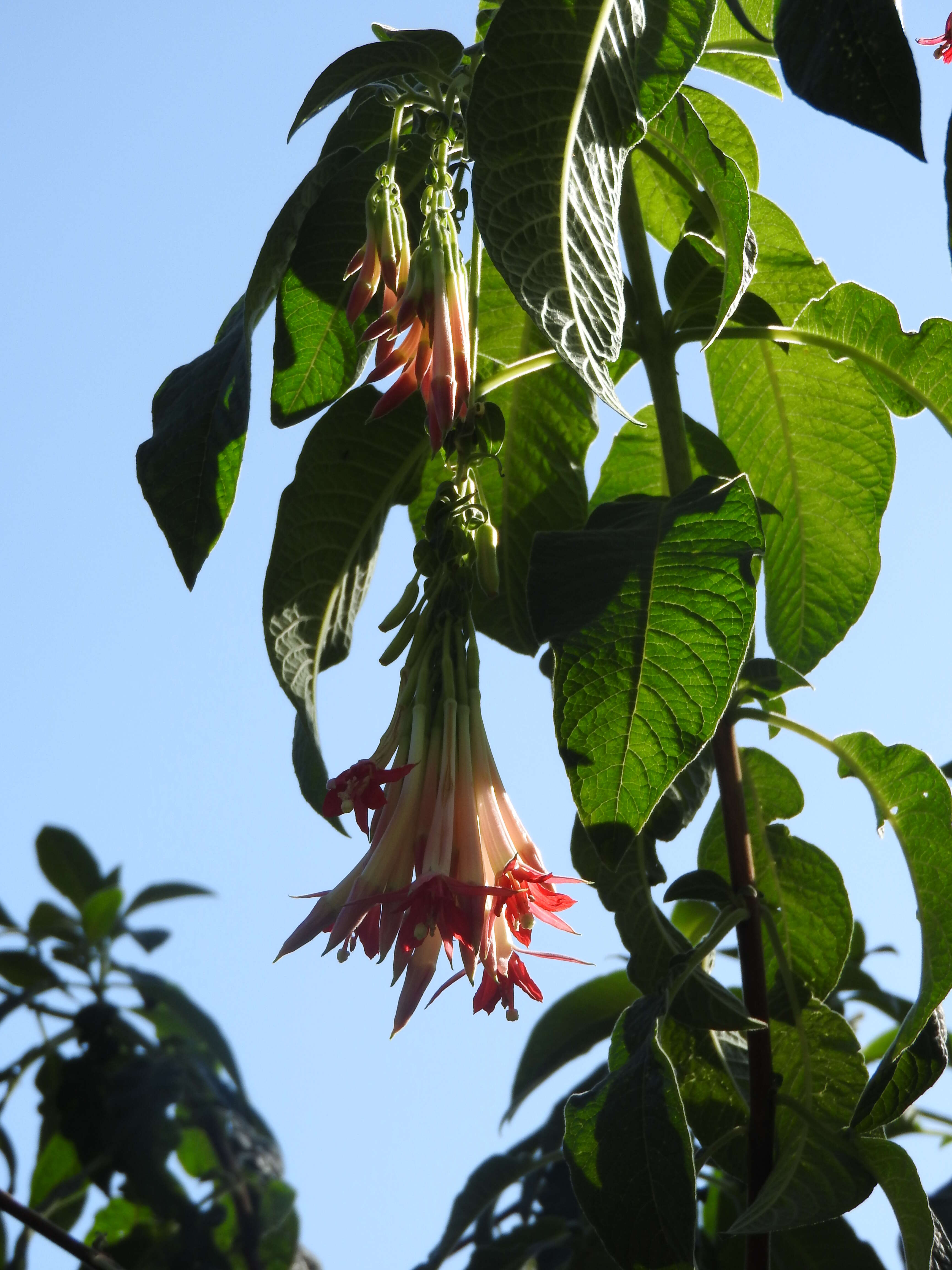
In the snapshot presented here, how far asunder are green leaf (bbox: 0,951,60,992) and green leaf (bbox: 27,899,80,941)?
0.09m

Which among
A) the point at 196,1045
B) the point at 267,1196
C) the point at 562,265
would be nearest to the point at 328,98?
the point at 562,265

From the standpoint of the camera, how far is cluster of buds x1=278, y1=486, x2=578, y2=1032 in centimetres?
69

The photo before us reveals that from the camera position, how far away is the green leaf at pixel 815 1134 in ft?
2.34

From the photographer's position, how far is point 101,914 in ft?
7.61

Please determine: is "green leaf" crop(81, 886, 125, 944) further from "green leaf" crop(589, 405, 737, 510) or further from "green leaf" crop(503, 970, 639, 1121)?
"green leaf" crop(589, 405, 737, 510)

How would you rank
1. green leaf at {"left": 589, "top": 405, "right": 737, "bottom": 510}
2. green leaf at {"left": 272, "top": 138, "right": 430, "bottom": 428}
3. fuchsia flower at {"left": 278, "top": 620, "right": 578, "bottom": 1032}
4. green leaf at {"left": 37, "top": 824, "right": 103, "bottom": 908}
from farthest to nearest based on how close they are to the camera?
green leaf at {"left": 37, "top": 824, "right": 103, "bottom": 908}
green leaf at {"left": 589, "top": 405, "right": 737, "bottom": 510}
green leaf at {"left": 272, "top": 138, "right": 430, "bottom": 428}
fuchsia flower at {"left": 278, "top": 620, "right": 578, "bottom": 1032}

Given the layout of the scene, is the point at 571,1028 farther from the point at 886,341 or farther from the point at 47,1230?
the point at 886,341

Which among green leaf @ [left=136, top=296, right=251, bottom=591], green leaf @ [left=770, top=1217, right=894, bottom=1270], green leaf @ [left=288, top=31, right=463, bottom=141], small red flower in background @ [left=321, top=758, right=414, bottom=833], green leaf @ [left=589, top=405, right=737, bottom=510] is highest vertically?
green leaf @ [left=288, top=31, right=463, bottom=141]

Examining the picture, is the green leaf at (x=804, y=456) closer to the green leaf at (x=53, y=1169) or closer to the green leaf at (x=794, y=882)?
the green leaf at (x=794, y=882)

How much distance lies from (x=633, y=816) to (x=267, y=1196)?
53.7 inches

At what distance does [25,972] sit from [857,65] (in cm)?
216

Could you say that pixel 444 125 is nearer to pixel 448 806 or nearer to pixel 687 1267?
pixel 448 806

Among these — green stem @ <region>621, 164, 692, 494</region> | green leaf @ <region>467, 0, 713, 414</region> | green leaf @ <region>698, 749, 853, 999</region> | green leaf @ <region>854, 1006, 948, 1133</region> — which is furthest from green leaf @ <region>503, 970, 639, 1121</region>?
green leaf @ <region>467, 0, 713, 414</region>

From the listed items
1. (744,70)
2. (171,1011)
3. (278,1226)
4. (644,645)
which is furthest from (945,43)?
(171,1011)
